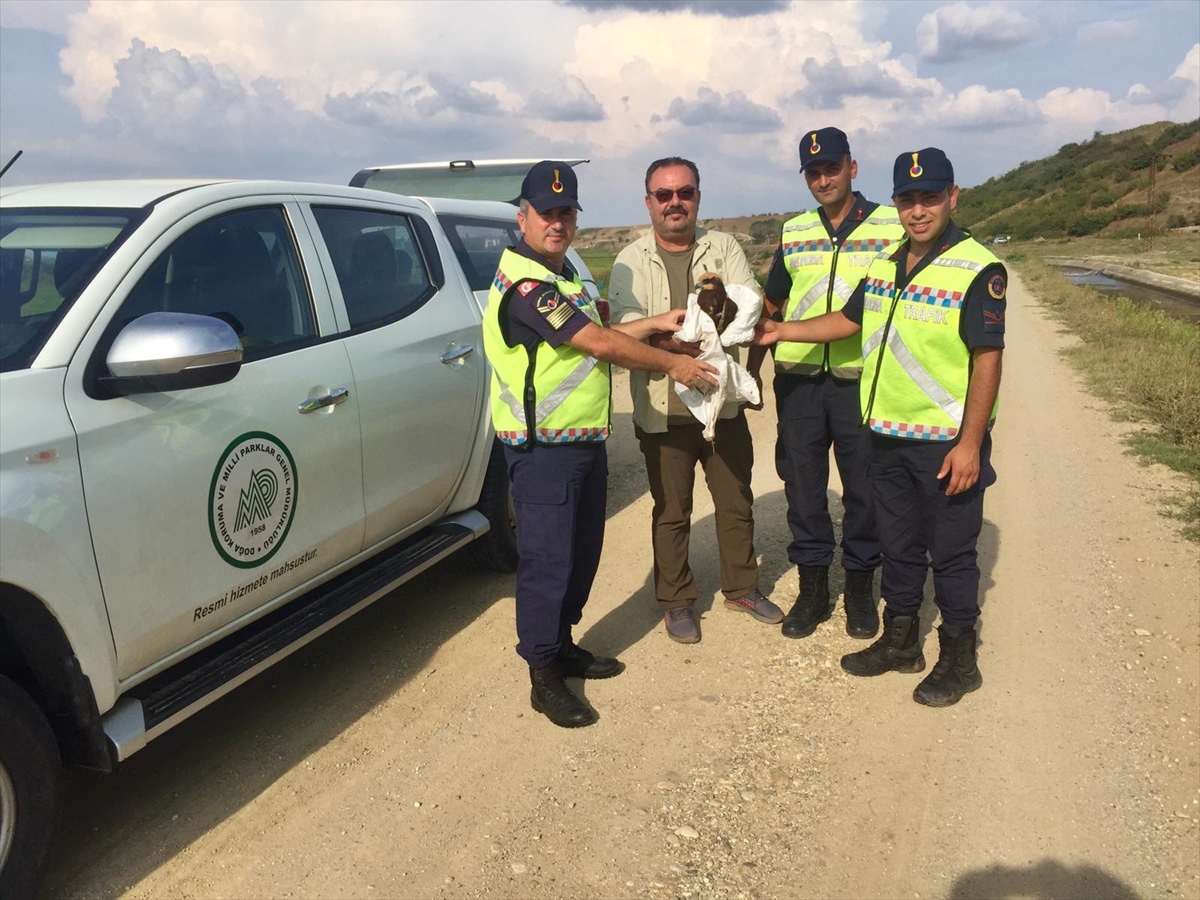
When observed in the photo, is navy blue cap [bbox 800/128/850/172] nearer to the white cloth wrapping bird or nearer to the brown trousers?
the white cloth wrapping bird

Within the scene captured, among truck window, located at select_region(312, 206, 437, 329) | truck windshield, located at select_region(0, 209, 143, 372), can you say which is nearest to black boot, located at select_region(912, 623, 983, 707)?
truck window, located at select_region(312, 206, 437, 329)

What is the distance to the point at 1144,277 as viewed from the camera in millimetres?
30719

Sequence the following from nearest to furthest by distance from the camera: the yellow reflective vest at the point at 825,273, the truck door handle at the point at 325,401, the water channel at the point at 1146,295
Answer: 1. the truck door handle at the point at 325,401
2. the yellow reflective vest at the point at 825,273
3. the water channel at the point at 1146,295

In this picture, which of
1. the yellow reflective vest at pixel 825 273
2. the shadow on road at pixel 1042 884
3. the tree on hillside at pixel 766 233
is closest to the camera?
the shadow on road at pixel 1042 884

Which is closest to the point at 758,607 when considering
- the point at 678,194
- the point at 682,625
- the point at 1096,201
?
the point at 682,625

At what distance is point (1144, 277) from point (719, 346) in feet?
106

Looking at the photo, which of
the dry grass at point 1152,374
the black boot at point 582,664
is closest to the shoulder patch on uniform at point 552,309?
the black boot at point 582,664

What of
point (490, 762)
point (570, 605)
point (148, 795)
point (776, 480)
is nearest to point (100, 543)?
point (148, 795)

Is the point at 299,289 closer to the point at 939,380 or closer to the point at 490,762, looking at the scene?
the point at 490,762

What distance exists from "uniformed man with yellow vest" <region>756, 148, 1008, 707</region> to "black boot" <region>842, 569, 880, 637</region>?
303mm

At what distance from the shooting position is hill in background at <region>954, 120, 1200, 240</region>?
208 feet

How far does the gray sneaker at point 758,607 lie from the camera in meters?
4.45

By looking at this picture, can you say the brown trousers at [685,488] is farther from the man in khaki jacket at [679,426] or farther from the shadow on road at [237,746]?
the shadow on road at [237,746]

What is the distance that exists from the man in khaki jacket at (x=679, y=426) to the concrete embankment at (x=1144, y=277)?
24876 millimetres
